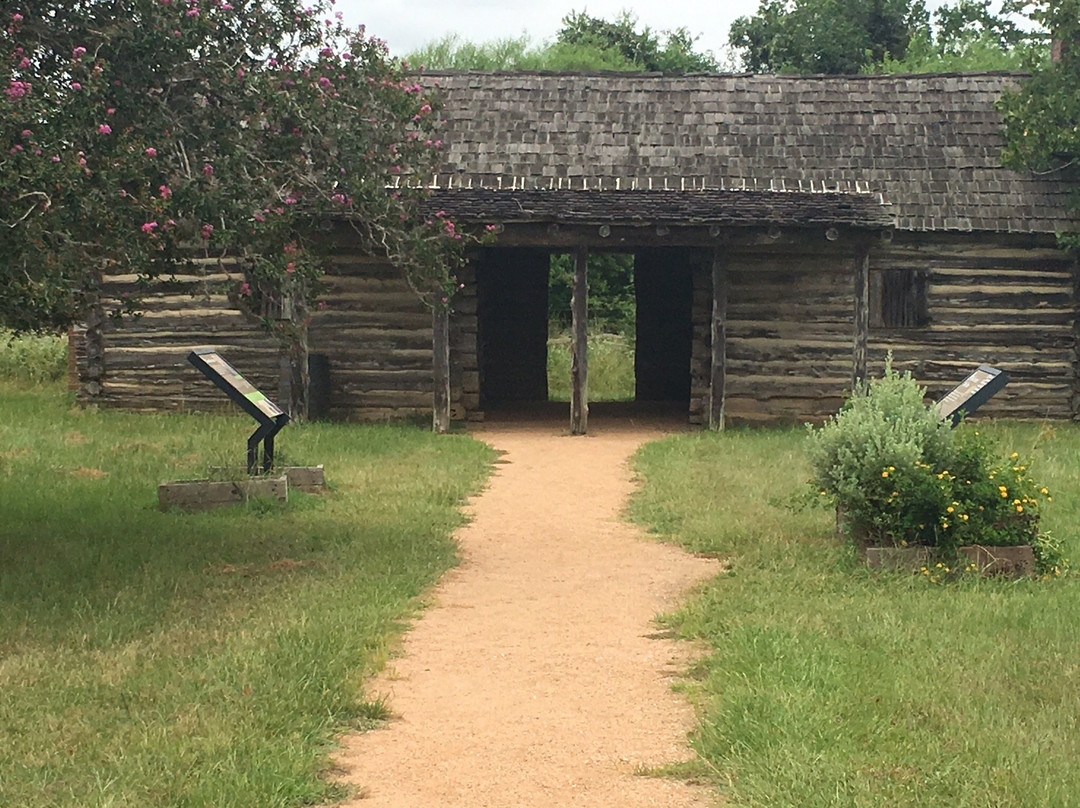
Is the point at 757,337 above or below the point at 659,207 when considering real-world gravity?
below

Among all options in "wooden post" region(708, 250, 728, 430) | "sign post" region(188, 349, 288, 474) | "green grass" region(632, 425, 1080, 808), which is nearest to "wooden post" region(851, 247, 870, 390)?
"wooden post" region(708, 250, 728, 430)

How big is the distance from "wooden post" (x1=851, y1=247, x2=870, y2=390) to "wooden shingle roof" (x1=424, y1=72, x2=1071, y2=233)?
2.89 feet

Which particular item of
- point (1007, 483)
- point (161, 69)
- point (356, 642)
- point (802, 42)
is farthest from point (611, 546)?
point (802, 42)

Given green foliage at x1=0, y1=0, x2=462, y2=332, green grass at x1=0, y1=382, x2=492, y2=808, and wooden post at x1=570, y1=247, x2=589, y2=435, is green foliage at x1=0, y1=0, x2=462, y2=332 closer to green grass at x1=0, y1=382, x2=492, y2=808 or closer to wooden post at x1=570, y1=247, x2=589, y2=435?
green grass at x1=0, y1=382, x2=492, y2=808

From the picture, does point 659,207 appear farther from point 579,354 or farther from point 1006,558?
point 1006,558

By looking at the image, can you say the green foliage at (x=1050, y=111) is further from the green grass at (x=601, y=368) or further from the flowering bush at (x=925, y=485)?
the flowering bush at (x=925, y=485)

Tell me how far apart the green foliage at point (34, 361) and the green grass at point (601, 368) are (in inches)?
366

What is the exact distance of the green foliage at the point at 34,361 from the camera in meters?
26.6

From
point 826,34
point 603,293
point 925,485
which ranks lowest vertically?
point 925,485

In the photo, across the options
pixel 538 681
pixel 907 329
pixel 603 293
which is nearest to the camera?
pixel 538 681

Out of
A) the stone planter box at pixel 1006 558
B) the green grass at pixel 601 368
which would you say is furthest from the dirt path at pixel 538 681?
the green grass at pixel 601 368

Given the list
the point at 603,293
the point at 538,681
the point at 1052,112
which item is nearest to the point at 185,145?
the point at 538,681

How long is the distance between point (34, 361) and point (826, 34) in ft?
83.6

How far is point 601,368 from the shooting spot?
2994cm
